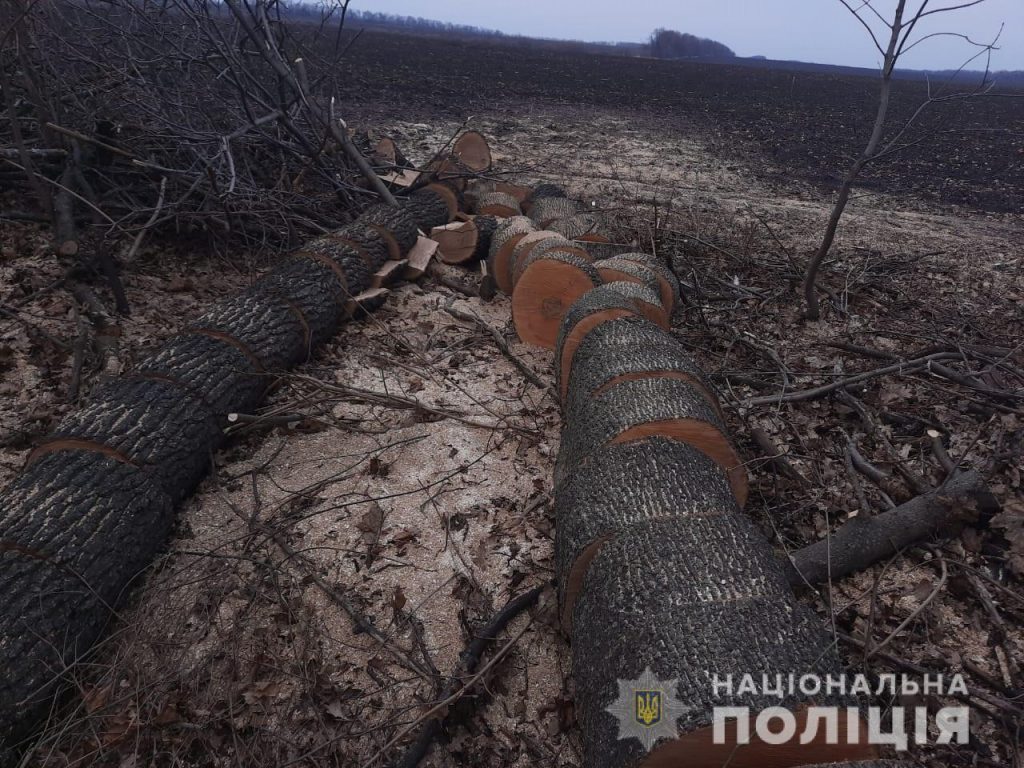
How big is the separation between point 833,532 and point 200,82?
291 inches

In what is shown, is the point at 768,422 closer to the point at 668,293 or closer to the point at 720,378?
the point at 720,378

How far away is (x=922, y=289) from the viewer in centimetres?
550

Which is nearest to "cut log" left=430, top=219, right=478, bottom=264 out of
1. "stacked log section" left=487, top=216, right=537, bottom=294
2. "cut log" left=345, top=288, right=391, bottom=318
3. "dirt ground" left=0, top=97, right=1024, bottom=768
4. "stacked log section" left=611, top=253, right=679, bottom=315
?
"stacked log section" left=487, top=216, right=537, bottom=294

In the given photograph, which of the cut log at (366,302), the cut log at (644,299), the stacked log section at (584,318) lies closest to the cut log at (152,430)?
the cut log at (366,302)

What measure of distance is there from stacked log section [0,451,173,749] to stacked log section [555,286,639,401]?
7.76ft

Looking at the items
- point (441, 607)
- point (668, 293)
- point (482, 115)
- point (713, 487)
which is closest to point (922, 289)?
point (668, 293)

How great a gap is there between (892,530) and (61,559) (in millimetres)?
3600

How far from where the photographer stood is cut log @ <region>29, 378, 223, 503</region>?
271 centimetres

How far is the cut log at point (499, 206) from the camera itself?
6754mm

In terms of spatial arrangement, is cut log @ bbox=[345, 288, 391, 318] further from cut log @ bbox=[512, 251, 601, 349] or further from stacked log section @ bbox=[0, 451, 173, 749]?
stacked log section @ bbox=[0, 451, 173, 749]

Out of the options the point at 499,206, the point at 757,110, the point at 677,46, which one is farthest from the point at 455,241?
the point at 677,46

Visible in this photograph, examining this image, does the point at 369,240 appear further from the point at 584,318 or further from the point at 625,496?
the point at 625,496

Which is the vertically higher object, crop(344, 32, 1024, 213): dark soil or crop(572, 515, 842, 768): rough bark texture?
crop(344, 32, 1024, 213): dark soil

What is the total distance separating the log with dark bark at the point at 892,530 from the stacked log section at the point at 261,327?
3.23 m
